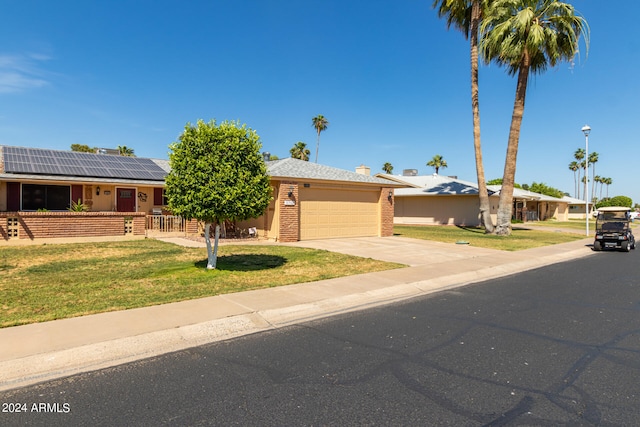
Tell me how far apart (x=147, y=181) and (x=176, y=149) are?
43.2 ft

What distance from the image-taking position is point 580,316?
6859mm

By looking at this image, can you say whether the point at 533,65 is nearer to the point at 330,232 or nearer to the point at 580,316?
the point at 330,232

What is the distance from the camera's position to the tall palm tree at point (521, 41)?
22359 mm

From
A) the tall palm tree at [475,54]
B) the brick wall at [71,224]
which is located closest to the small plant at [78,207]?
the brick wall at [71,224]

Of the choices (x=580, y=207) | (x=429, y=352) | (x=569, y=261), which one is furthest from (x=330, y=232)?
(x=580, y=207)

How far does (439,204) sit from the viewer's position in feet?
119

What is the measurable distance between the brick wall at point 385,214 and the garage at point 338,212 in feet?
0.73

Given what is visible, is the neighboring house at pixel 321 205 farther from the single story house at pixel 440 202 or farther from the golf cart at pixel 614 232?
the single story house at pixel 440 202

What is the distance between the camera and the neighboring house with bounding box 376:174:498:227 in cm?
3441

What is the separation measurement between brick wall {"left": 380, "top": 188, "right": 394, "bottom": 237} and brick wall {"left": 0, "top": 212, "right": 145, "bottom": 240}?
1202cm

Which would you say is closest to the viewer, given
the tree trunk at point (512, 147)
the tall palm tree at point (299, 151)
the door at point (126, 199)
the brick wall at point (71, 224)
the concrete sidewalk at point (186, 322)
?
the concrete sidewalk at point (186, 322)

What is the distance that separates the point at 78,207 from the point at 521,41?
25.2 meters

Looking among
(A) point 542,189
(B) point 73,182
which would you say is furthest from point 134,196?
(A) point 542,189

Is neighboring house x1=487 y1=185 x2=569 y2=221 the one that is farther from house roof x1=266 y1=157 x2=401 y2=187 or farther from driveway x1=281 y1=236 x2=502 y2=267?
driveway x1=281 y1=236 x2=502 y2=267
